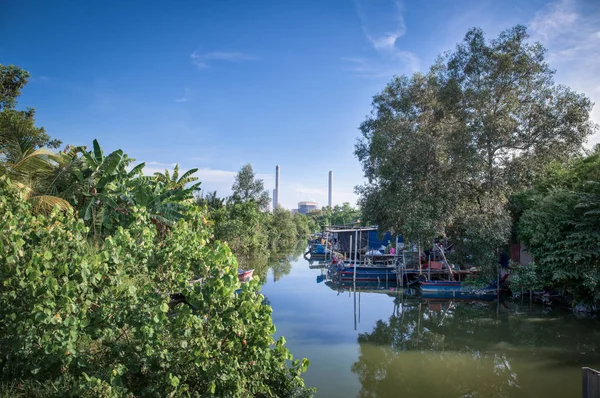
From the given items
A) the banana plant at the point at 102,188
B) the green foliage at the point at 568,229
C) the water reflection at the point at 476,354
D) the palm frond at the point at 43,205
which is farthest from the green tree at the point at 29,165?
the green foliage at the point at 568,229

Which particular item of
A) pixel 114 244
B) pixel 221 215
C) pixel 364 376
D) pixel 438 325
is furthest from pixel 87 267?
pixel 221 215

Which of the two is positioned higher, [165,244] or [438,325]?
[165,244]

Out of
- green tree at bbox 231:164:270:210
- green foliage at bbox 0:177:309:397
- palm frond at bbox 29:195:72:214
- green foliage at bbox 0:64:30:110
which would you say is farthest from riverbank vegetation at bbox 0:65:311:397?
green tree at bbox 231:164:270:210

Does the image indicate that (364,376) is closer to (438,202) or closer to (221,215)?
(438,202)

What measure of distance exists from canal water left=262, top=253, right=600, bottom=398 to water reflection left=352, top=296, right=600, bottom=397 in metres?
0.02

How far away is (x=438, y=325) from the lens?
39.2 feet

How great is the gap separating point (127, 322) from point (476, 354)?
27.7 feet

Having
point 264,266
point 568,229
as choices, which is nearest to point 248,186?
point 264,266

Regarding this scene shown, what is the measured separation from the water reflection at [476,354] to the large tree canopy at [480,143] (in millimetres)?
3380

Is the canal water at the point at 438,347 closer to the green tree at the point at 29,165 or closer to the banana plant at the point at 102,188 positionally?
the banana plant at the point at 102,188

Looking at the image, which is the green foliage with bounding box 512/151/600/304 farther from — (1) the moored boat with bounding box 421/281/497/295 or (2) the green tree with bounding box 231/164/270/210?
(2) the green tree with bounding box 231/164/270/210

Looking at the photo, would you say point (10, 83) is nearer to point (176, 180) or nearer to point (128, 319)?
point (176, 180)

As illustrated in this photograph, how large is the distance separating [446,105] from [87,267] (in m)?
16.4

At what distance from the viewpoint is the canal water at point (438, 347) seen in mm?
7312
